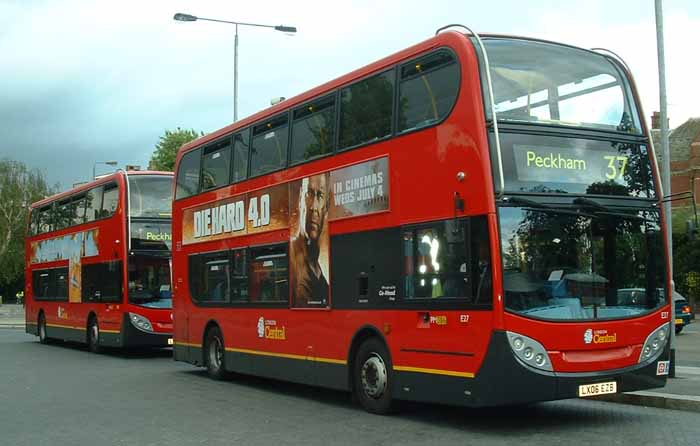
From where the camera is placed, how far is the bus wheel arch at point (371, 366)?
1157 cm

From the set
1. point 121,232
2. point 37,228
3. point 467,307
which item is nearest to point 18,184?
point 37,228

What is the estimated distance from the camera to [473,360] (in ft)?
32.6

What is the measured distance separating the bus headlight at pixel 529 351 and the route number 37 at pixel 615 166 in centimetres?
228

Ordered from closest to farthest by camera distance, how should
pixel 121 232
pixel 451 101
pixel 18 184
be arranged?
pixel 451 101 → pixel 121 232 → pixel 18 184

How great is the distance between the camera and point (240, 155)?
641 inches

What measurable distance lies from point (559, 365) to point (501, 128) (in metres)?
2.61

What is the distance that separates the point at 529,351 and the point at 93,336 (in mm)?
17586

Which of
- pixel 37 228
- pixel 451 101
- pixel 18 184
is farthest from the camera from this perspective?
pixel 18 184

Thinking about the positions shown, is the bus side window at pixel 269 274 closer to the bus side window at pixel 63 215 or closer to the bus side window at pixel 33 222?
the bus side window at pixel 63 215

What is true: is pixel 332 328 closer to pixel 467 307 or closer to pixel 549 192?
pixel 467 307

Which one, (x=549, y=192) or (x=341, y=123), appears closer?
(x=549, y=192)

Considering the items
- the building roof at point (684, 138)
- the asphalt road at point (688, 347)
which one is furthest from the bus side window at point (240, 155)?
the building roof at point (684, 138)

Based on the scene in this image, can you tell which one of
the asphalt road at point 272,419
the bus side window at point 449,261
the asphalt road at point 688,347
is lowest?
the asphalt road at point 272,419

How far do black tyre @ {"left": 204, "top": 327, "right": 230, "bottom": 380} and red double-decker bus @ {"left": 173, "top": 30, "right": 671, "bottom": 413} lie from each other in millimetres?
3551
